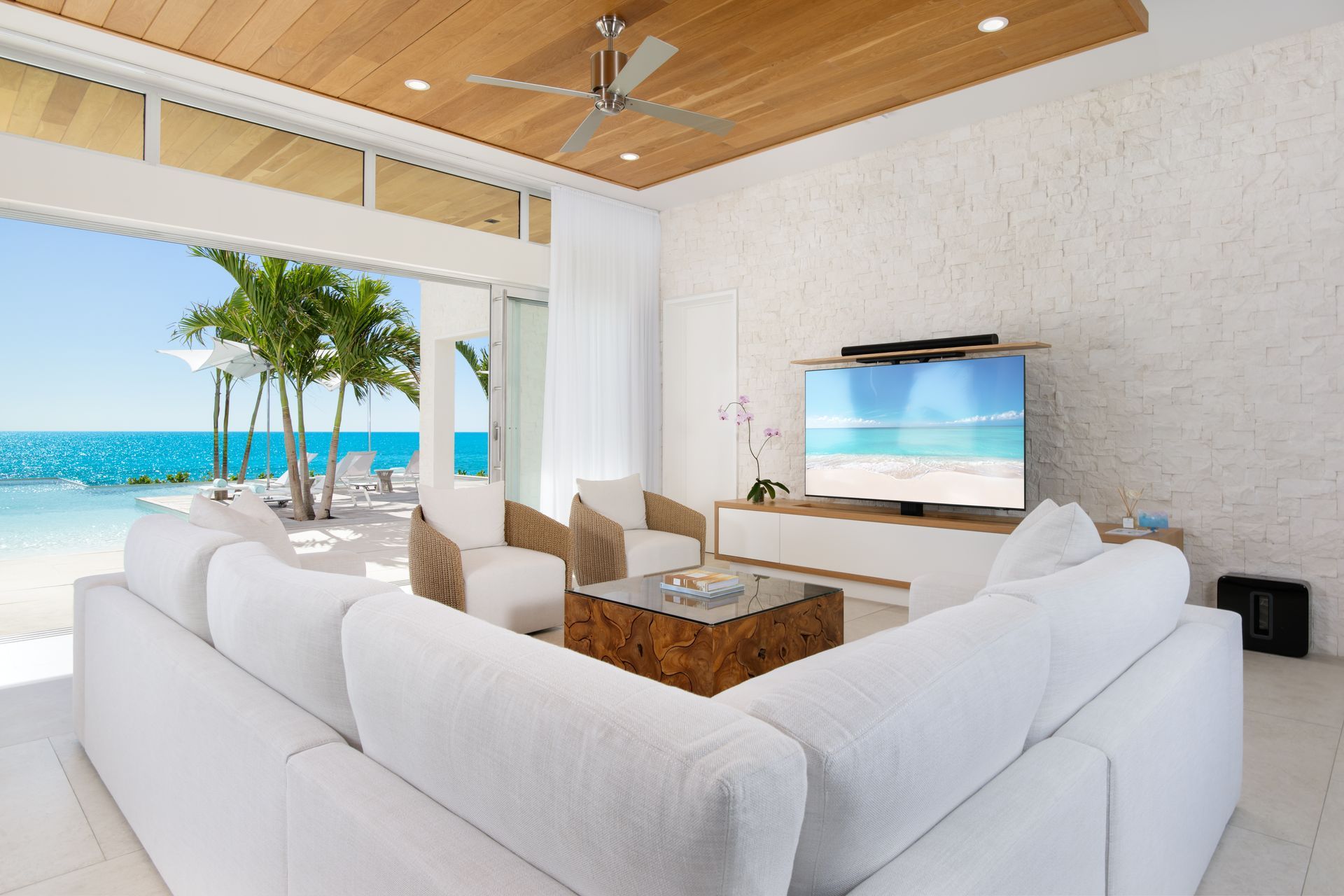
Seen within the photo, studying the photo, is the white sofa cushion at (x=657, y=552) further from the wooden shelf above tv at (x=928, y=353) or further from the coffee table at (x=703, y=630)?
the wooden shelf above tv at (x=928, y=353)

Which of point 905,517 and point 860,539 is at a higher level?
point 905,517

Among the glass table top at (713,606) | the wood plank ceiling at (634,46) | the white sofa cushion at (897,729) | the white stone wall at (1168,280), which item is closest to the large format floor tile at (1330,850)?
the white sofa cushion at (897,729)

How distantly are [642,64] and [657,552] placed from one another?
263cm

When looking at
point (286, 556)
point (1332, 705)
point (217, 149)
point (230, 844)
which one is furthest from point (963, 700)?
point (217, 149)

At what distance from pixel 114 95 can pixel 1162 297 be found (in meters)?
5.51

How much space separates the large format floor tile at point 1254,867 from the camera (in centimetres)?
175

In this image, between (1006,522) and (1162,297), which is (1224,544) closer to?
(1006,522)

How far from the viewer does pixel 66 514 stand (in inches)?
319

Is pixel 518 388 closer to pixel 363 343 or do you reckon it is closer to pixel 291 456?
pixel 363 343

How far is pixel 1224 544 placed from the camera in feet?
12.4

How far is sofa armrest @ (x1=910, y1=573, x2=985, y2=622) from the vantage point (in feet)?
8.27

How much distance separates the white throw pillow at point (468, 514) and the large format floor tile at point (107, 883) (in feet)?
6.74

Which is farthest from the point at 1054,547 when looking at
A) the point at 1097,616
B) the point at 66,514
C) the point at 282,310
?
the point at 66,514

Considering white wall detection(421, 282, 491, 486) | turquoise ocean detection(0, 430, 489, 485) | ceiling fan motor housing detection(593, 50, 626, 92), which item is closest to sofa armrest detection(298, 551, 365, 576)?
ceiling fan motor housing detection(593, 50, 626, 92)
